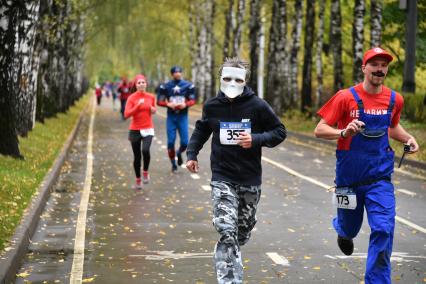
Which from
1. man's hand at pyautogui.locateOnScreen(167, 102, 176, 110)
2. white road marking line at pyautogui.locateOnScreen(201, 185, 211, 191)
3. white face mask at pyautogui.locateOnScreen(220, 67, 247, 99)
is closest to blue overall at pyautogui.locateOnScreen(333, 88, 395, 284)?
white face mask at pyautogui.locateOnScreen(220, 67, 247, 99)

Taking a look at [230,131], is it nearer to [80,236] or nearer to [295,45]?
[80,236]

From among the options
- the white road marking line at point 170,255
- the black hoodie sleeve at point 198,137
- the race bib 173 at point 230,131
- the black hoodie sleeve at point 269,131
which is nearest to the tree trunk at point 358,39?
the white road marking line at point 170,255

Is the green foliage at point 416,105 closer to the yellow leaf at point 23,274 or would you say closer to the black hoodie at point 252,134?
the yellow leaf at point 23,274

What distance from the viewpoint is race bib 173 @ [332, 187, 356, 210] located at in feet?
25.8

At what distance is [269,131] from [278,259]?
85.8 inches

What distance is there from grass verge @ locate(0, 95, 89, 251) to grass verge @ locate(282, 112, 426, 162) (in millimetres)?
8403

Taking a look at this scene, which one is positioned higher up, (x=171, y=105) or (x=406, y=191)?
(x=171, y=105)

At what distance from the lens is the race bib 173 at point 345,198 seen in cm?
786

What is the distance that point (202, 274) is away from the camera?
9078mm

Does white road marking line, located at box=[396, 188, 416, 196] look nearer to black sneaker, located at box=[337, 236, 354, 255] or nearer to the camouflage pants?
black sneaker, located at box=[337, 236, 354, 255]

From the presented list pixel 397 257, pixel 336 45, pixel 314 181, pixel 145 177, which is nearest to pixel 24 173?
pixel 145 177

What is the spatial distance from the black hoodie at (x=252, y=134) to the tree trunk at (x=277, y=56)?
32775mm

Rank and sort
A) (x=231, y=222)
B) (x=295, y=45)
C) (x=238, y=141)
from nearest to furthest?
1. (x=231, y=222)
2. (x=238, y=141)
3. (x=295, y=45)

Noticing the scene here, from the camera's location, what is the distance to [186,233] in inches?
456
